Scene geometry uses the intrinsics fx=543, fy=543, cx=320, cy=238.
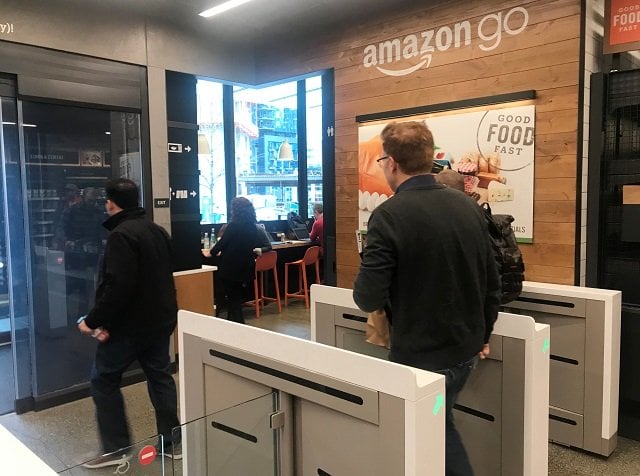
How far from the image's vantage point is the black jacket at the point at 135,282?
8.73ft

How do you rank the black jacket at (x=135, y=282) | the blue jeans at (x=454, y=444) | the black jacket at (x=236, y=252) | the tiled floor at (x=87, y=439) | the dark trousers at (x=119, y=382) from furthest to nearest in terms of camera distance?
the black jacket at (x=236, y=252)
the tiled floor at (x=87, y=439)
the dark trousers at (x=119, y=382)
the black jacket at (x=135, y=282)
the blue jeans at (x=454, y=444)

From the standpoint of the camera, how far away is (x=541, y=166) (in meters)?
3.41

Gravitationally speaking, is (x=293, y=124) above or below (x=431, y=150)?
above

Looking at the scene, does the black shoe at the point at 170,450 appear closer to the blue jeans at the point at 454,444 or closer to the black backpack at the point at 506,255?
the blue jeans at the point at 454,444

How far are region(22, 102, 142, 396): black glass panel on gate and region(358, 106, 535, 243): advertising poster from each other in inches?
93.1

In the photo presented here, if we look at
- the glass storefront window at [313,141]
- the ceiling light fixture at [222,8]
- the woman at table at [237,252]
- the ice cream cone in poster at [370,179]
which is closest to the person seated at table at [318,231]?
the glass storefront window at [313,141]

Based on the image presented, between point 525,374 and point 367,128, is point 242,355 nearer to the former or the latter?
point 525,374

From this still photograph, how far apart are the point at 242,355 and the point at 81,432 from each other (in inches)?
84.4

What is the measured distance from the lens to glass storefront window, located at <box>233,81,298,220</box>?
26.7 feet

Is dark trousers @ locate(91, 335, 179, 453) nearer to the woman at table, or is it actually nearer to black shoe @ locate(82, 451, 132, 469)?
black shoe @ locate(82, 451, 132, 469)

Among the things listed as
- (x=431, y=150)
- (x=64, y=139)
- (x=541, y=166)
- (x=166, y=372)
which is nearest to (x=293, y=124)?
(x=64, y=139)

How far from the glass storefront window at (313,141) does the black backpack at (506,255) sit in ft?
19.1

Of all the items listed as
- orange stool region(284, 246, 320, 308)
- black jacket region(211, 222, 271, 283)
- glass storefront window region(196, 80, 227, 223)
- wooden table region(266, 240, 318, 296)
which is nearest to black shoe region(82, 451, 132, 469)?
black jacket region(211, 222, 271, 283)

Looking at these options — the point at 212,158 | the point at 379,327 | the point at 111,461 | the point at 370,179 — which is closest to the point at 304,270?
the point at 212,158
